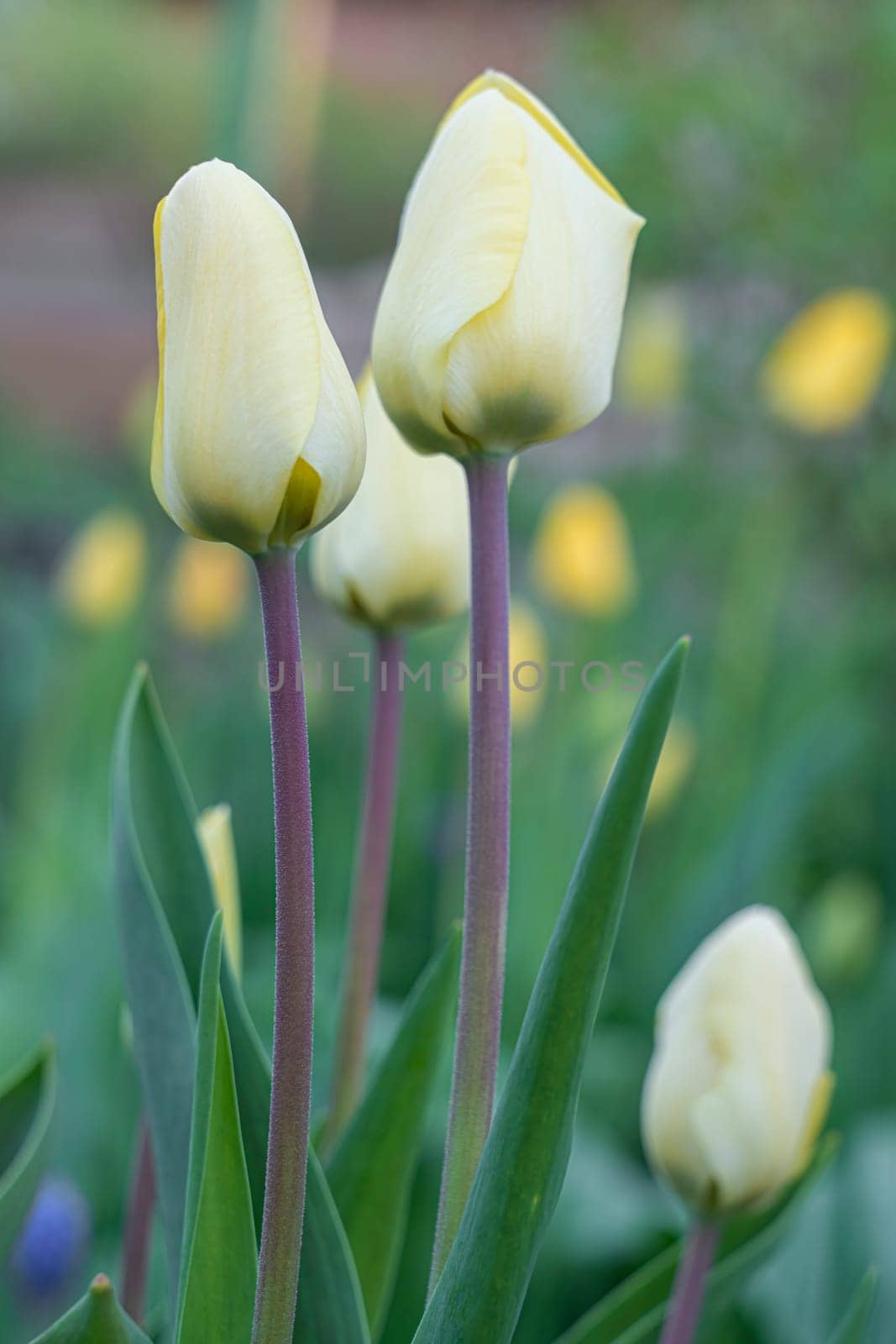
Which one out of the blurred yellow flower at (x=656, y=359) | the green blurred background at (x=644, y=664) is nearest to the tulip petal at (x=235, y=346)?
the green blurred background at (x=644, y=664)

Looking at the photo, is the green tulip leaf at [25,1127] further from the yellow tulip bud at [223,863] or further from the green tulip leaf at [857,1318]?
the green tulip leaf at [857,1318]

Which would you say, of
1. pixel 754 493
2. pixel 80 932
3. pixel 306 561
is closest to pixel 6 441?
pixel 306 561

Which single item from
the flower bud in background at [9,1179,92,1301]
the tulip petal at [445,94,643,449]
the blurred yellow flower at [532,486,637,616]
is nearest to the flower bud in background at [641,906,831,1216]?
the tulip petal at [445,94,643,449]

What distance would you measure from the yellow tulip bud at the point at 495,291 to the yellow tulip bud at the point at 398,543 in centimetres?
11

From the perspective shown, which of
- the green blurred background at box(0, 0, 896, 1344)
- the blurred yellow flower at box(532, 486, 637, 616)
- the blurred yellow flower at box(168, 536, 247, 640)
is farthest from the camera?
the blurred yellow flower at box(168, 536, 247, 640)

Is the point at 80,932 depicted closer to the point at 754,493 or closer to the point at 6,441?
the point at 754,493

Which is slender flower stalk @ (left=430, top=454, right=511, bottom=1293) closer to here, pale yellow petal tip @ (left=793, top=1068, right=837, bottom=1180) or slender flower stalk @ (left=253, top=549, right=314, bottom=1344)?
slender flower stalk @ (left=253, top=549, right=314, bottom=1344)

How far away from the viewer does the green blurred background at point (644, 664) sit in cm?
116

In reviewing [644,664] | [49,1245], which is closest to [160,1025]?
[49,1245]

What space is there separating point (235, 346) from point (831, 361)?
1385 mm

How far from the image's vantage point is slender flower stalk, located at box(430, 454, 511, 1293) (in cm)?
37

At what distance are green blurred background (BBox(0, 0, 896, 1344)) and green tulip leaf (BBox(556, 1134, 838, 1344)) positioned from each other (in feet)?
0.25

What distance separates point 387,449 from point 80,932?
0.90 meters

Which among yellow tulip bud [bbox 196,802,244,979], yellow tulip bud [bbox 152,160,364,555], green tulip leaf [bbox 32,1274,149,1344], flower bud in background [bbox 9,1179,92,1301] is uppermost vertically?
yellow tulip bud [bbox 152,160,364,555]
